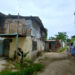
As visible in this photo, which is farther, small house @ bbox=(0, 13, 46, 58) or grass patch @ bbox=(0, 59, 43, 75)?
small house @ bbox=(0, 13, 46, 58)

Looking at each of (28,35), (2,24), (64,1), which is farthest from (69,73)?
(2,24)

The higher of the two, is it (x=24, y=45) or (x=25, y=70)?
(x=24, y=45)

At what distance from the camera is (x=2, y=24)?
13.5m

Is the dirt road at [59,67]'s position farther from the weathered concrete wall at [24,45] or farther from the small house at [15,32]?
the small house at [15,32]

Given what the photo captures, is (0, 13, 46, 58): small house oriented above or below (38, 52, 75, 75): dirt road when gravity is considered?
above

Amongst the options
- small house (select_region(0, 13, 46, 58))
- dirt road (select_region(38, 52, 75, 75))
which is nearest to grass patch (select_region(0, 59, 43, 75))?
dirt road (select_region(38, 52, 75, 75))

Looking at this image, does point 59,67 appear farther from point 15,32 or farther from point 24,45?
point 15,32

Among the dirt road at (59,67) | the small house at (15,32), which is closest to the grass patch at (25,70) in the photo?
the dirt road at (59,67)

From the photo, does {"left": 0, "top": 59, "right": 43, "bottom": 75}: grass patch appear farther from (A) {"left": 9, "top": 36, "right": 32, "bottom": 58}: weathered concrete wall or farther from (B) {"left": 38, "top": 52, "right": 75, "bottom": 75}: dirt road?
(A) {"left": 9, "top": 36, "right": 32, "bottom": 58}: weathered concrete wall

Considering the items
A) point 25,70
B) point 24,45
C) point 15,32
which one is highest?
point 15,32

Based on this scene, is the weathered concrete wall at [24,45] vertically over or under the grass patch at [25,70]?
over

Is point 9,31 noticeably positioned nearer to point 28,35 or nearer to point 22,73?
point 28,35

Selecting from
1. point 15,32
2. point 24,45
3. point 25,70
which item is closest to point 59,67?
point 25,70

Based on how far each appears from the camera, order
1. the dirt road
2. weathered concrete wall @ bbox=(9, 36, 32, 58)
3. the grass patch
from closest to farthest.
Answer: the grass patch < the dirt road < weathered concrete wall @ bbox=(9, 36, 32, 58)
